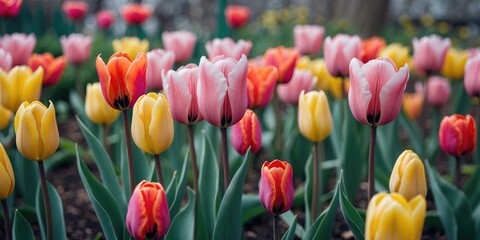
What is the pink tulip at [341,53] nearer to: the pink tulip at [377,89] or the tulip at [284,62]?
the tulip at [284,62]

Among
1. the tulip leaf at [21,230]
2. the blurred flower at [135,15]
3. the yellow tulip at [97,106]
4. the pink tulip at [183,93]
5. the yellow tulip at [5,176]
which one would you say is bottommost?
the tulip leaf at [21,230]

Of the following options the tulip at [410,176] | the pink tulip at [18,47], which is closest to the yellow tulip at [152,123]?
the tulip at [410,176]

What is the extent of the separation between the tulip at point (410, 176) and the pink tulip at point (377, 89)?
13 cm

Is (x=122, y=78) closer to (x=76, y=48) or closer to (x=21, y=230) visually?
(x=21, y=230)

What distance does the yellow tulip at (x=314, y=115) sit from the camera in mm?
1874

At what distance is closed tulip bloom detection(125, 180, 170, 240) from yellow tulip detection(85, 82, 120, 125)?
96 centimetres

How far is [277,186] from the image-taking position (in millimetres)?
1445

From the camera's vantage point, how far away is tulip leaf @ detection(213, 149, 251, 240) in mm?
1519

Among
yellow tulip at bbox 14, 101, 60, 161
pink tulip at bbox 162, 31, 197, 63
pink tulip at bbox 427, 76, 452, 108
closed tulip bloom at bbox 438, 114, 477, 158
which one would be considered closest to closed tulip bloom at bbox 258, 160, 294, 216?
yellow tulip at bbox 14, 101, 60, 161

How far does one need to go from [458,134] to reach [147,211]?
111 centimetres

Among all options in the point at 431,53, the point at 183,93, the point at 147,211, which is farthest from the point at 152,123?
the point at 431,53

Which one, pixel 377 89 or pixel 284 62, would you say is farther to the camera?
pixel 284 62

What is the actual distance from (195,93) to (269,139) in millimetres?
1451

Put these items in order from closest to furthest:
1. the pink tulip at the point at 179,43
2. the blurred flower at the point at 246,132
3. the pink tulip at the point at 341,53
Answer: the blurred flower at the point at 246,132, the pink tulip at the point at 341,53, the pink tulip at the point at 179,43
